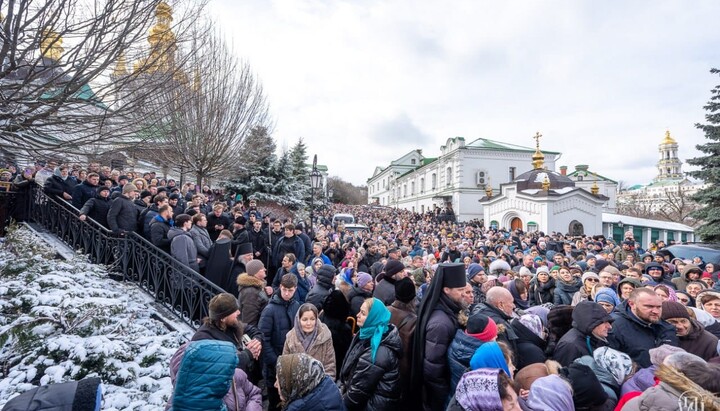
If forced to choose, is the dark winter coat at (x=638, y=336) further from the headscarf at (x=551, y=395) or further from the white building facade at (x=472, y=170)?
the white building facade at (x=472, y=170)

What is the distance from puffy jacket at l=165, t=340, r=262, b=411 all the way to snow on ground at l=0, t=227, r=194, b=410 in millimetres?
1744

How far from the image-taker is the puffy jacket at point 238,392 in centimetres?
271

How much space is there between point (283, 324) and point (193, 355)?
199cm

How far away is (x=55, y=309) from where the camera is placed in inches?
193

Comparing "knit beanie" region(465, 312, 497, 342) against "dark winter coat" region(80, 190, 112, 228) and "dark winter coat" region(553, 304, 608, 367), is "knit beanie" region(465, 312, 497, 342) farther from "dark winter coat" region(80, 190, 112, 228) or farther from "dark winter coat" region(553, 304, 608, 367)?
"dark winter coat" region(80, 190, 112, 228)

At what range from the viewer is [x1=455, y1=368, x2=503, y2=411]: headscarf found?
2.13 m

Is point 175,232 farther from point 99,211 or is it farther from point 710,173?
point 710,173

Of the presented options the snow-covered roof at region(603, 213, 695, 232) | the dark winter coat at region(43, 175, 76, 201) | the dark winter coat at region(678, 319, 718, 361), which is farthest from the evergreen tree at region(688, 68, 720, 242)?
the dark winter coat at region(43, 175, 76, 201)

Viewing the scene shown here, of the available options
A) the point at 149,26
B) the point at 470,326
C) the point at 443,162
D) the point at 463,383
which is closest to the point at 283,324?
the point at 470,326

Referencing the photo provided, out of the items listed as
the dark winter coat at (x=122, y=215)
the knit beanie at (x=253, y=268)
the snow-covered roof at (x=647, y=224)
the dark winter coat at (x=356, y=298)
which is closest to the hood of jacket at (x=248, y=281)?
the knit beanie at (x=253, y=268)

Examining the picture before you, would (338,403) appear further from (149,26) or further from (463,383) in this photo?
(149,26)

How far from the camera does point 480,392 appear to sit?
7.11ft

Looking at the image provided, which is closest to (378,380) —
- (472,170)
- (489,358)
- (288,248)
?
(489,358)

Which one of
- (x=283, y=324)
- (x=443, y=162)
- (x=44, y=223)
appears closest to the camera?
(x=283, y=324)
